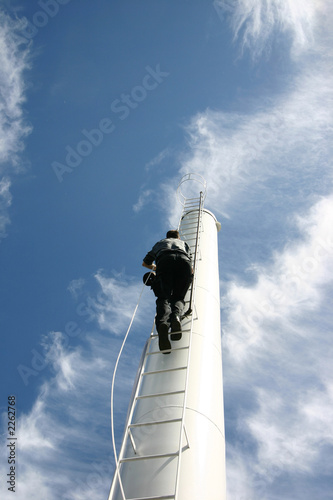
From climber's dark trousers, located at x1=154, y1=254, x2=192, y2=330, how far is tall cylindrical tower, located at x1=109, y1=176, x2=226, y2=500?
465mm

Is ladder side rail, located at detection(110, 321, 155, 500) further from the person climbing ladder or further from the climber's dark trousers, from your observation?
the climber's dark trousers

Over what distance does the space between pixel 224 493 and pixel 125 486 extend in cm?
125

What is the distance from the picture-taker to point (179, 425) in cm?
447

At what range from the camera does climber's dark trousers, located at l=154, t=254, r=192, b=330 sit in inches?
233

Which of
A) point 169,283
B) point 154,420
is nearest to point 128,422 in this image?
point 154,420

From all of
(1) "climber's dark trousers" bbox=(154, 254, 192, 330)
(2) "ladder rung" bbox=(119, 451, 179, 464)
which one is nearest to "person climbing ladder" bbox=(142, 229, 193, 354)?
(1) "climber's dark trousers" bbox=(154, 254, 192, 330)

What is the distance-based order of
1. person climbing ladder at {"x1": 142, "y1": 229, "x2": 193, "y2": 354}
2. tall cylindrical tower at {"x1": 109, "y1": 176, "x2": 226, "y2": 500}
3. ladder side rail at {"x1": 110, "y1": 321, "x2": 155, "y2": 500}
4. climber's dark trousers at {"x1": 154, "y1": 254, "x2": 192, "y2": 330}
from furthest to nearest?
1. climber's dark trousers at {"x1": 154, "y1": 254, "x2": 192, "y2": 330}
2. person climbing ladder at {"x1": 142, "y1": 229, "x2": 193, "y2": 354}
3. tall cylindrical tower at {"x1": 109, "y1": 176, "x2": 226, "y2": 500}
4. ladder side rail at {"x1": 110, "y1": 321, "x2": 155, "y2": 500}

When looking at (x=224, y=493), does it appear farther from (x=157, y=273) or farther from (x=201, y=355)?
(x=157, y=273)

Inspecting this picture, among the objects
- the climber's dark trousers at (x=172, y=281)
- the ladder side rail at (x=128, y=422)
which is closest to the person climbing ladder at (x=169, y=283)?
the climber's dark trousers at (x=172, y=281)

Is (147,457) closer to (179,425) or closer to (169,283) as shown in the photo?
(179,425)

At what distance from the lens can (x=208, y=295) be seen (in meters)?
7.35

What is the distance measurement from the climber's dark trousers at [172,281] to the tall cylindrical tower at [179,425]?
1.52ft

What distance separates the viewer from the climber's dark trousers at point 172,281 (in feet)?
19.4

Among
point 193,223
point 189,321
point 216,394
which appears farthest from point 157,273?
point 193,223
